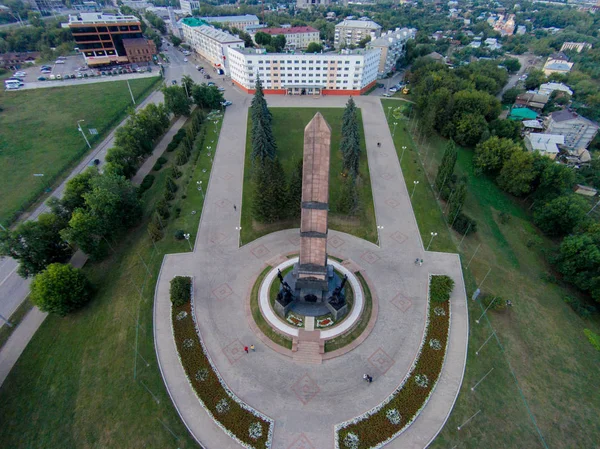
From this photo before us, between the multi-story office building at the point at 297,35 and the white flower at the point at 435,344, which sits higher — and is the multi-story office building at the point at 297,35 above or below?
above

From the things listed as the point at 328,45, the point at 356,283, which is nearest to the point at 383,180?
the point at 356,283

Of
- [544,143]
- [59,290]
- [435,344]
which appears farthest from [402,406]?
[544,143]

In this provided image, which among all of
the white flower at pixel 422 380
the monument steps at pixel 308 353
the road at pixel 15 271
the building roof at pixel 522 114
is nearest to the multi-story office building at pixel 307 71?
the road at pixel 15 271

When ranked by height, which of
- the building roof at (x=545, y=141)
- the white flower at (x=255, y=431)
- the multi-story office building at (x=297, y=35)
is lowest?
the white flower at (x=255, y=431)

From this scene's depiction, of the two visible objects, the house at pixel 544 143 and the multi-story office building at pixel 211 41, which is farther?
the multi-story office building at pixel 211 41

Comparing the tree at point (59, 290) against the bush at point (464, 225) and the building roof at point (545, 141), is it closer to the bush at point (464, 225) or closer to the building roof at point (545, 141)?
the bush at point (464, 225)

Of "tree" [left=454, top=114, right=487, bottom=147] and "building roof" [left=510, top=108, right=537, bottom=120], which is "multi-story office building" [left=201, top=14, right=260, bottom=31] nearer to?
"building roof" [left=510, top=108, right=537, bottom=120]
